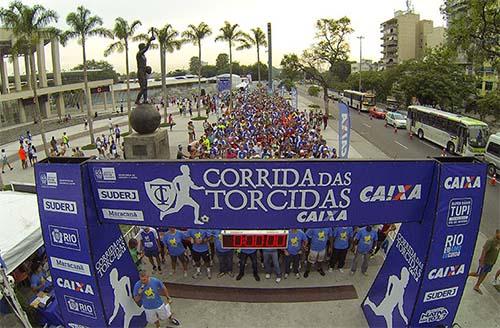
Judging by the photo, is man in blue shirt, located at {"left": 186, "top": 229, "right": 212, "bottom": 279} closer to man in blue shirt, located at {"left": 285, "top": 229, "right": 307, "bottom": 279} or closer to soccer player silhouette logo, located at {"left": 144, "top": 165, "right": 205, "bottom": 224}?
man in blue shirt, located at {"left": 285, "top": 229, "right": 307, "bottom": 279}

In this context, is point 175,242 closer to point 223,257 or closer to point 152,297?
point 223,257

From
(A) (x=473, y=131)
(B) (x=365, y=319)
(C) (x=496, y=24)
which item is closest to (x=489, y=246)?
(B) (x=365, y=319)

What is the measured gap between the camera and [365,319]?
7.08 m

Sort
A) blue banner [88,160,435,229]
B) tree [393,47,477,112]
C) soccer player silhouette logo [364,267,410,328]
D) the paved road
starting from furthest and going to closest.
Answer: tree [393,47,477,112], the paved road, soccer player silhouette logo [364,267,410,328], blue banner [88,160,435,229]

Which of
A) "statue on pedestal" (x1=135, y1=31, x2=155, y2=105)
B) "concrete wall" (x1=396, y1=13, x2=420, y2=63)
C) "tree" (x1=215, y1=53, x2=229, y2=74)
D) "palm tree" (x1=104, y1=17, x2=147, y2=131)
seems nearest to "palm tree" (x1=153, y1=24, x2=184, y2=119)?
"palm tree" (x1=104, y1=17, x2=147, y2=131)

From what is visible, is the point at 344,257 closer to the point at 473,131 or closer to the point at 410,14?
the point at 473,131

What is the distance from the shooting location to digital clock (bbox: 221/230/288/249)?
599cm

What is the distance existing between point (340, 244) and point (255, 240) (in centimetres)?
309

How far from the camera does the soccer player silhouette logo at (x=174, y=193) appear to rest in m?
5.32

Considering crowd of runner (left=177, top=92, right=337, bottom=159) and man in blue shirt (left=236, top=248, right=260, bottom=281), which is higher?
crowd of runner (left=177, top=92, right=337, bottom=159)

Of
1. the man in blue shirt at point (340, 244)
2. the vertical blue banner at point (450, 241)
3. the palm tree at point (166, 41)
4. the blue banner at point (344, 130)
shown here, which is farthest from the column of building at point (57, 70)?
the vertical blue banner at point (450, 241)

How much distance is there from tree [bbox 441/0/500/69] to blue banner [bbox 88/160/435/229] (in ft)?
64.0

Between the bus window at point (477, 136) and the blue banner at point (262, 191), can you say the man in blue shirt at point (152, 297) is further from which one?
the bus window at point (477, 136)

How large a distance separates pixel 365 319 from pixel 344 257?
1769 mm
